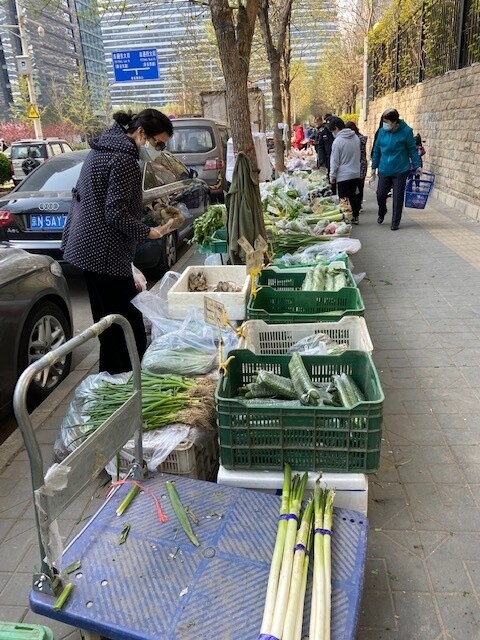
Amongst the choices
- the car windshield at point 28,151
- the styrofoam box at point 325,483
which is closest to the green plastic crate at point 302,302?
the styrofoam box at point 325,483

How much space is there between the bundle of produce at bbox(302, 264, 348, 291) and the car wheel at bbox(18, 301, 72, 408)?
210 cm


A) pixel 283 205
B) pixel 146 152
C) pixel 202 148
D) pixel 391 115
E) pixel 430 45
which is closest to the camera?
pixel 146 152

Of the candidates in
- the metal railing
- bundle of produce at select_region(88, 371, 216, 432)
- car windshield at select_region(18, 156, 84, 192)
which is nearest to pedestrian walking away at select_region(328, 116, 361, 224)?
the metal railing

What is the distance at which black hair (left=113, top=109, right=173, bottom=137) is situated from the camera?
11.0 ft

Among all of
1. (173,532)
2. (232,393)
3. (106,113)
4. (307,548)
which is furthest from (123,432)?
(106,113)

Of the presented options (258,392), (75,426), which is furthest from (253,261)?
(75,426)

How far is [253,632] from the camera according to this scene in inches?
70.1

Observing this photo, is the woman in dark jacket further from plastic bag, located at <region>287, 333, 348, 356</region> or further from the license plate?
the license plate

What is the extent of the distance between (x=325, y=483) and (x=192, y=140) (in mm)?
11341

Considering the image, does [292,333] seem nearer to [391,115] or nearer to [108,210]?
[108,210]

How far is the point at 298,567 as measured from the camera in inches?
75.2

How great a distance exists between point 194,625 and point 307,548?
19.9 inches

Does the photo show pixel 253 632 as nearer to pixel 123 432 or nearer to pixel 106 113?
pixel 123 432

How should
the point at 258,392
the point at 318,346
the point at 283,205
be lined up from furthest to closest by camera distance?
the point at 283,205 < the point at 318,346 < the point at 258,392
